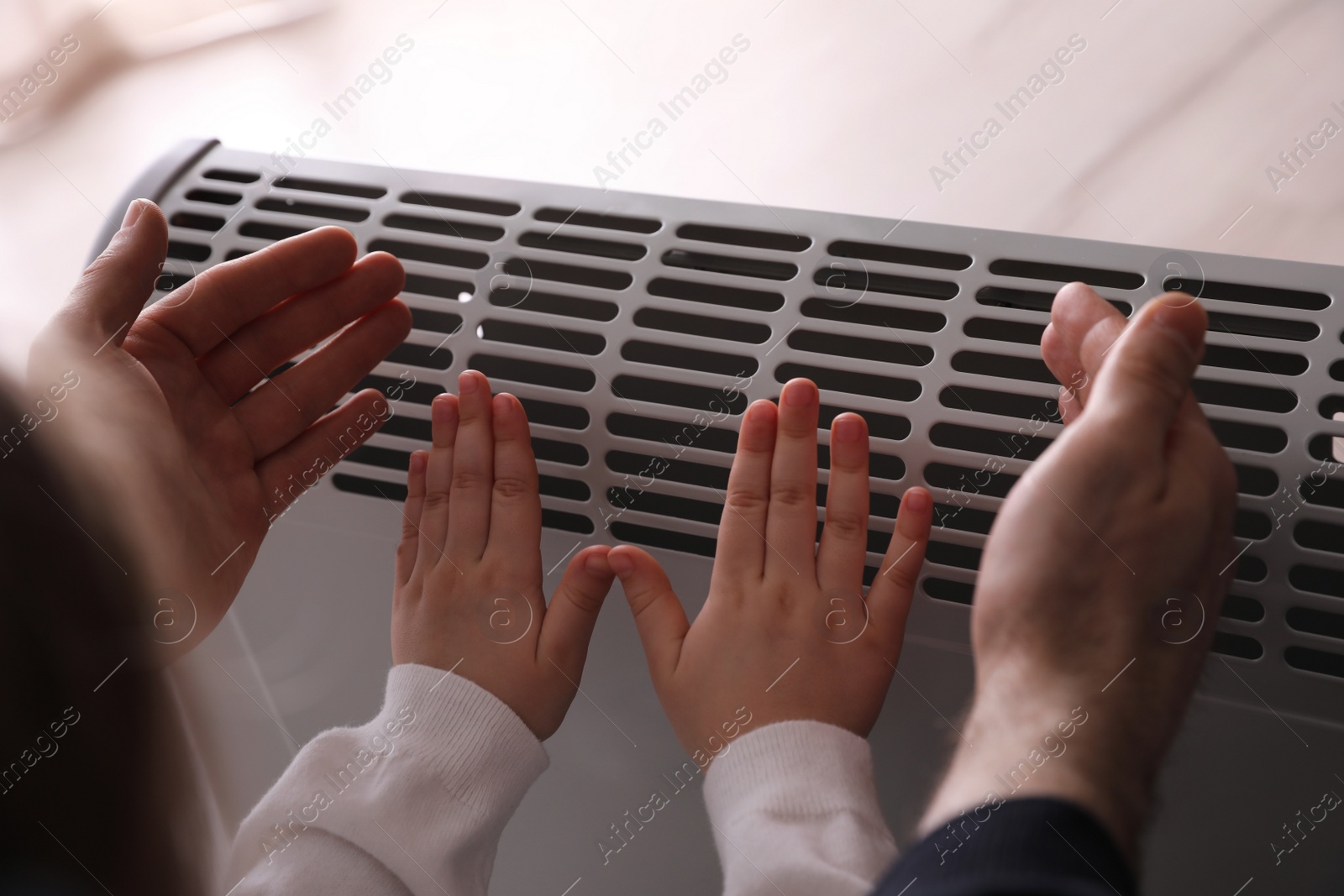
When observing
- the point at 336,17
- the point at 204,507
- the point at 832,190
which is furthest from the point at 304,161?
the point at 336,17

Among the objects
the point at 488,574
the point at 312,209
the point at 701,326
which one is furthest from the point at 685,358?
the point at 312,209

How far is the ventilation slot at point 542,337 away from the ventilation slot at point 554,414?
4cm

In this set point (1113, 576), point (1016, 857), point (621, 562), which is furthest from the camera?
point (621, 562)

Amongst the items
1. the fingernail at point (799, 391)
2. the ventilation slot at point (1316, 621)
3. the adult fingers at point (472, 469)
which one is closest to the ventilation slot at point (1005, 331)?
the fingernail at point (799, 391)

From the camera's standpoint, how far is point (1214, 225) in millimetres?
1063

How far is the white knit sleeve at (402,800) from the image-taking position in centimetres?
59

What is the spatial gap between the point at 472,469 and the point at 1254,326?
1.68ft

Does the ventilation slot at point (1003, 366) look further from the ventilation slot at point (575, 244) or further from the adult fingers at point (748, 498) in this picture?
the ventilation slot at point (575, 244)

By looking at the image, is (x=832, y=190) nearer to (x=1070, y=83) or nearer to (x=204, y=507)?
(x=1070, y=83)

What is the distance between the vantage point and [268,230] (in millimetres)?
693

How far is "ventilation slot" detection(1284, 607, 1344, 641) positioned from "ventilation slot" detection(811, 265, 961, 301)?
28 centimetres

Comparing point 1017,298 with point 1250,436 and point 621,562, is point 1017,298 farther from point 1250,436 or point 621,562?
point 621,562

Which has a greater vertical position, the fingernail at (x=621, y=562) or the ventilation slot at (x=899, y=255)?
the ventilation slot at (x=899, y=255)

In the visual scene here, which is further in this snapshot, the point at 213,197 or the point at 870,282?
the point at 213,197
